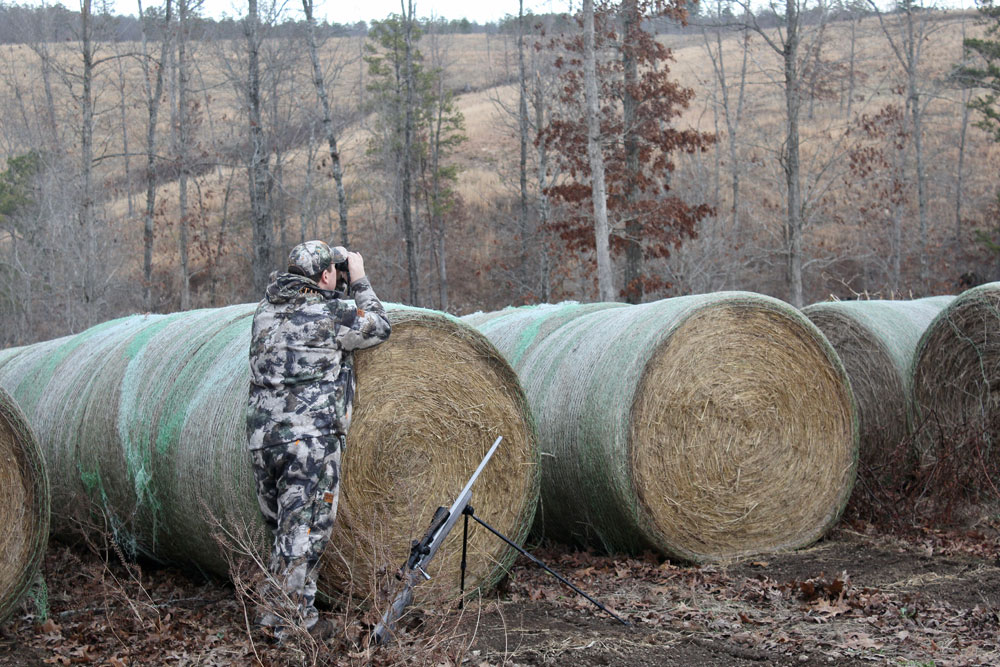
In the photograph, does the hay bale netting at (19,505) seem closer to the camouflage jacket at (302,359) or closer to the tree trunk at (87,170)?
the camouflage jacket at (302,359)

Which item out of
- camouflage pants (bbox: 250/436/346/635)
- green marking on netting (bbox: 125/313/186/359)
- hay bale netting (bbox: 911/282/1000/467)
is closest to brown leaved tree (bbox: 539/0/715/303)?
hay bale netting (bbox: 911/282/1000/467)

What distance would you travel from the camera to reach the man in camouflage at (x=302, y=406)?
204 inches

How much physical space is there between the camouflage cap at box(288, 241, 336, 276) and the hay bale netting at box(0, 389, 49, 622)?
5.53 feet

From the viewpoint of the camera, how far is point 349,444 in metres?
5.68

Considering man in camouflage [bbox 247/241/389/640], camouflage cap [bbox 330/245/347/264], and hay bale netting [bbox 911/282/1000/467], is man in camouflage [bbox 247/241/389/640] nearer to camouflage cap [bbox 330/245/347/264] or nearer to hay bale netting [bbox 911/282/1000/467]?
camouflage cap [bbox 330/245/347/264]

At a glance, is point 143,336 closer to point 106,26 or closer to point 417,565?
point 417,565

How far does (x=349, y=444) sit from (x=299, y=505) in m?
0.58

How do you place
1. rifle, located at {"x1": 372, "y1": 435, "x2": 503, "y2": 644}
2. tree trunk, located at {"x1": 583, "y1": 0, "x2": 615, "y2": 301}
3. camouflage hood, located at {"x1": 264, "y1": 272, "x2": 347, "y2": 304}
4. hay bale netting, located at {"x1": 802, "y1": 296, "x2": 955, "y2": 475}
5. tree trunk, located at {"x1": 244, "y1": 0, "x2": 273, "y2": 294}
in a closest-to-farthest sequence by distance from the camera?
rifle, located at {"x1": 372, "y1": 435, "x2": 503, "y2": 644}, camouflage hood, located at {"x1": 264, "y1": 272, "x2": 347, "y2": 304}, hay bale netting, located at {"x1": 802, "y1": 296, "x2": 955, "y2": 475}, tree trunk, located at {"x1": 583, "y1": 0, "x2": 615, "y2": 301}, tree trunk, located at {"x1": 244, "y1": 0, "x2": 273, "y2": 294}

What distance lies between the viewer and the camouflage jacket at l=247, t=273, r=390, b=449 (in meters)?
5.30

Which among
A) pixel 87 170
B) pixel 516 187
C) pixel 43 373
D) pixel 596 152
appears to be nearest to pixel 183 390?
pixel 43 373

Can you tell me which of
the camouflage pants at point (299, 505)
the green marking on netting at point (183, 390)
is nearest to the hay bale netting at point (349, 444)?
the green marking on netting at point (183, 390)

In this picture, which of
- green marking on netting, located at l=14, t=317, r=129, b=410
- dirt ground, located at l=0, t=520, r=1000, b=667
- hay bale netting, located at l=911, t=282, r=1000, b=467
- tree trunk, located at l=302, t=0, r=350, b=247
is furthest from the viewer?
tree trunk, located at l=302, t=0, r=350, b=247

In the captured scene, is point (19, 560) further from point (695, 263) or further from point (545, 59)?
point (545, 59)

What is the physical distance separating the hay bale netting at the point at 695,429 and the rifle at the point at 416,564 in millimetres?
1853
